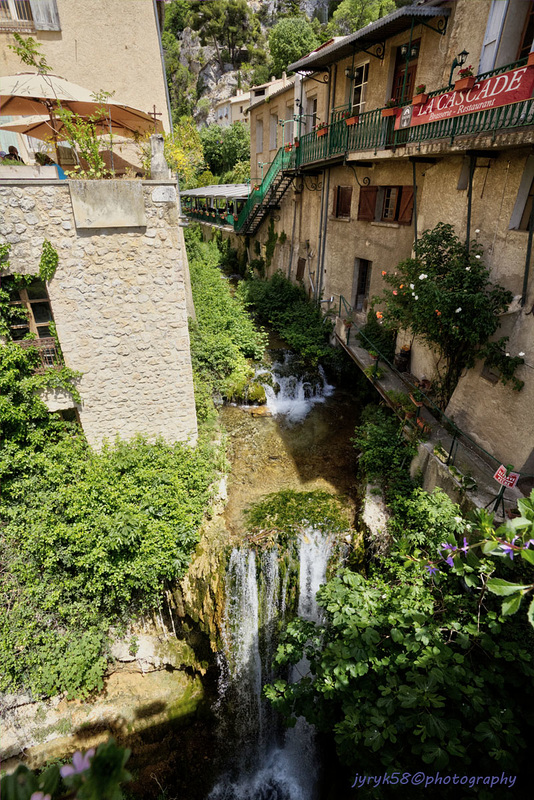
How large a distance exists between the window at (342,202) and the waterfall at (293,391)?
5382 mm

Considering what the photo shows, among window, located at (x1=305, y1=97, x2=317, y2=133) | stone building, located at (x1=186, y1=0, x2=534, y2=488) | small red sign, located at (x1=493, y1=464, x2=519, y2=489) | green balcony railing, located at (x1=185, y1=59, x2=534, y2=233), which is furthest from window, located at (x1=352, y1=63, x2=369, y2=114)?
small red sign, located at (x1=493, y1=464, x2=519, y2=489)

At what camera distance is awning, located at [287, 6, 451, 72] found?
27.0 feet

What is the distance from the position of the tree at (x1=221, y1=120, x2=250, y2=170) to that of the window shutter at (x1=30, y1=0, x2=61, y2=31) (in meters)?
27.5

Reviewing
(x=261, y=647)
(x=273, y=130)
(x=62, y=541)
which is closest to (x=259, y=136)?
(x=273, y=130)

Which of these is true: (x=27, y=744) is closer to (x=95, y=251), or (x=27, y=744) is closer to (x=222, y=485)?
(x=222, y=485)

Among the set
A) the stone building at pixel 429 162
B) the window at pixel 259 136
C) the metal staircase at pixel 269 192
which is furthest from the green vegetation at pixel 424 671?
the window at pixel 259 136

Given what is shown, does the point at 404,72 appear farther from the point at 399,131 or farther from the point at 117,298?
the point at 117,298

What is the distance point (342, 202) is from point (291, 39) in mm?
24108

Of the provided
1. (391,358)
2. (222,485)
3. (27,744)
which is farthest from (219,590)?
(391,358)

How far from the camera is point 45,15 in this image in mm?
Answer: 9977

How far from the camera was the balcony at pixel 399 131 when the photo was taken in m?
5.98

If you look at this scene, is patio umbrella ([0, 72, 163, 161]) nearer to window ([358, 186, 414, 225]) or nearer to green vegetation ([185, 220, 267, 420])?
green vegetation ([185, 220, 267, 420])

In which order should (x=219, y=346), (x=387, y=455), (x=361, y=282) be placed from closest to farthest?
(x=387, y=455), (x=219, y=346), (x=361, y=282)

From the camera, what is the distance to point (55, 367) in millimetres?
7051
